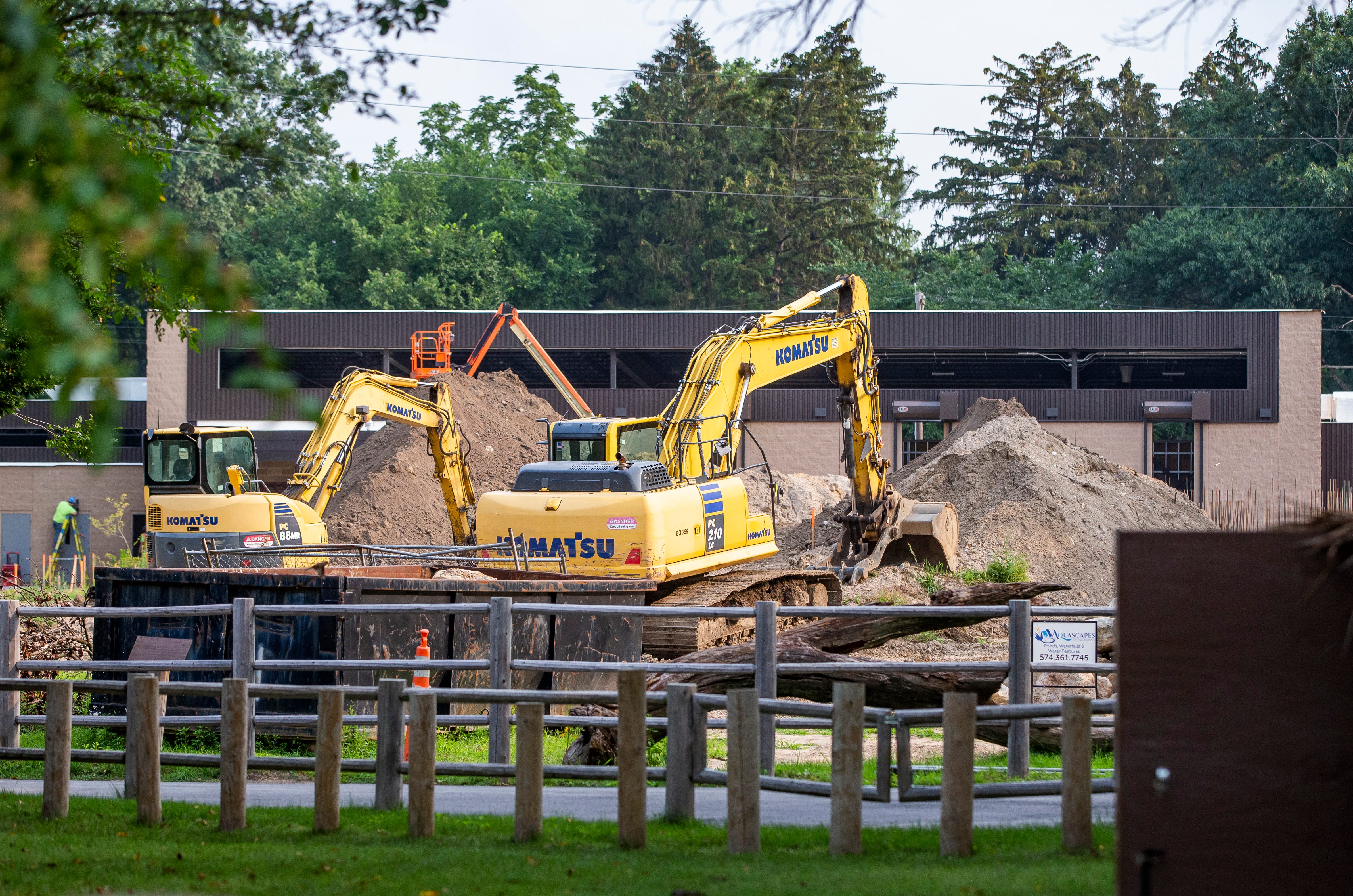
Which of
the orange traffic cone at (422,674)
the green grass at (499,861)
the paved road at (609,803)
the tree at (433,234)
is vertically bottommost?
the paved road at (609,803)

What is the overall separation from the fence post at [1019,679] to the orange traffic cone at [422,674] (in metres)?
4.63

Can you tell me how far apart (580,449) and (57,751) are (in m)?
12.8

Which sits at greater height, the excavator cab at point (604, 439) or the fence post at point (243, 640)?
the excavator cab at point (604, 439)

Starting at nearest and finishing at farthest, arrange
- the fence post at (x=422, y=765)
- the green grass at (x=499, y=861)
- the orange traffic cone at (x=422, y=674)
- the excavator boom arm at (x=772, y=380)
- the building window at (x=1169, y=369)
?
1. the green grass at (x=499, y=861)
2. the fence post at (x=422, y=765)
3. the orange traffic cone at (x=422, y=674)
4. the excavator boom arm at (x=772, y=380)
5. the building window at (x=1169, y=369)

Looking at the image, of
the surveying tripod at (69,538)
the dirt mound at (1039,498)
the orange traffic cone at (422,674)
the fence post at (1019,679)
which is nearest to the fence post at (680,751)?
the fence post at (1019,679)

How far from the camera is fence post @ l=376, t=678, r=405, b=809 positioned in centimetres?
851

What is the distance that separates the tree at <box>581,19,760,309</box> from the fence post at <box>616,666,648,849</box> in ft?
193

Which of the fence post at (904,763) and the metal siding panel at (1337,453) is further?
the metal siding panel at (1337,453)

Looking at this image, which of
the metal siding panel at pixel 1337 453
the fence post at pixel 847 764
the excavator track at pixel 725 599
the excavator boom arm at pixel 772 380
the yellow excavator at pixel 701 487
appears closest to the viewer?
the fence post at pixel 847 764

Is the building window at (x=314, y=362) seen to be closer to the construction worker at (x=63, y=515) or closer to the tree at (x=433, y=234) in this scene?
the construction worker at (x=63, y=515)

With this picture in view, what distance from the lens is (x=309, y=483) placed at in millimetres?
21188

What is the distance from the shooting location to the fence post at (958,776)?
6.79 m

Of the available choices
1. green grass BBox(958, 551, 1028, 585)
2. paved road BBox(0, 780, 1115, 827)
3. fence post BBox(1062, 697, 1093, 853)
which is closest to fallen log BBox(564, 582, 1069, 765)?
paved road BBox(0, 780, 1115, 827)

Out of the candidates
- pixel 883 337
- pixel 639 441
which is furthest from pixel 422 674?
pixel 883 337
